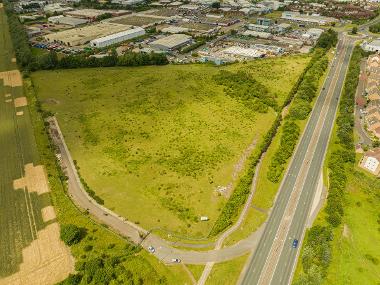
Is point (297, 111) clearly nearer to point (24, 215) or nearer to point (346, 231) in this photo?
point (346, 231)

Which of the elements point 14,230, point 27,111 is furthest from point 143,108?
point 14,230

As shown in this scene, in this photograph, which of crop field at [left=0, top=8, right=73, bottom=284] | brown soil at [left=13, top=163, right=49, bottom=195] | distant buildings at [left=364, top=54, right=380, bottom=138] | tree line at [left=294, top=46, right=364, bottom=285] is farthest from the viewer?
distant buildings at [left=364, top=54, right=380, bottom=138]

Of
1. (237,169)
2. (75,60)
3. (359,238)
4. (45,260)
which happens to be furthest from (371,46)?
(45,260)

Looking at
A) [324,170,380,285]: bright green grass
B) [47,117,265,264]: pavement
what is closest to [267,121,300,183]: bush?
[47,117,265,264]: pavement

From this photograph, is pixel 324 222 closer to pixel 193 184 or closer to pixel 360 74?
pixel 193 184

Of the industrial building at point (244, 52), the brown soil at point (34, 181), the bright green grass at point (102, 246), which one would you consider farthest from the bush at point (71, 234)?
the industrial building at point (244, 52)

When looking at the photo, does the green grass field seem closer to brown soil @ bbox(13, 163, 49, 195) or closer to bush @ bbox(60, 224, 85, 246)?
brown soil @ bbox(13, 163, 49, 195)

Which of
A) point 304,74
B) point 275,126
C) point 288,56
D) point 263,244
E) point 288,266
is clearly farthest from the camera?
point 288,56
